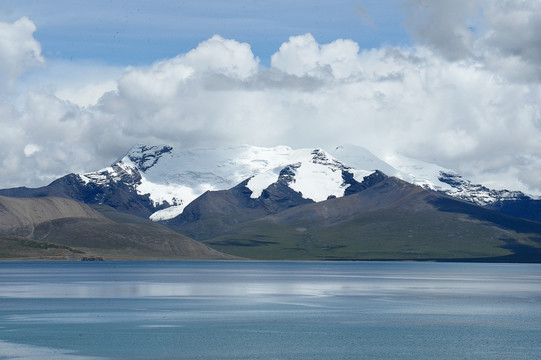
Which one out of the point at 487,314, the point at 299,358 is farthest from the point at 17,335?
the point at 487,314

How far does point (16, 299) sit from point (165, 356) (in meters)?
76.4

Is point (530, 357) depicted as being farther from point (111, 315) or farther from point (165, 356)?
point (111, 315)

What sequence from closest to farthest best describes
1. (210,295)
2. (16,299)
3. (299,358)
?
(299,358)
(16,299)
(210,295)

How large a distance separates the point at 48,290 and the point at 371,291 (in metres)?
69.5

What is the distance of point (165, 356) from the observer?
81.2 m

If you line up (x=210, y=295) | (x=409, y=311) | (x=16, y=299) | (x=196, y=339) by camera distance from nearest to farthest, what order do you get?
1. (x=196, y=339)
2. (x=409, y=311)
3. (x=16, y=299)
4. (x=210, y=295)

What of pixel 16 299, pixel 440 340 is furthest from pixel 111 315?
pixel 440 340

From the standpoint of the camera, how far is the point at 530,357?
82.8m

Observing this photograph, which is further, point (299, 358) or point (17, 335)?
point (17, 335)

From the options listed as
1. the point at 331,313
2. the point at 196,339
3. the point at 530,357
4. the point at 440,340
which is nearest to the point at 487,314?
the point at 331,313

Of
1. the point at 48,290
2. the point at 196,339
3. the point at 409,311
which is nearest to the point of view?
the point at 196,339

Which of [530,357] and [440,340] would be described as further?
[440,340]

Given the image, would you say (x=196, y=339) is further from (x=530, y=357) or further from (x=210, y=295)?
(x=210, y=295)

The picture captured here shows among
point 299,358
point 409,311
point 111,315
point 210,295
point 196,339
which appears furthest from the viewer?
point 210,295
